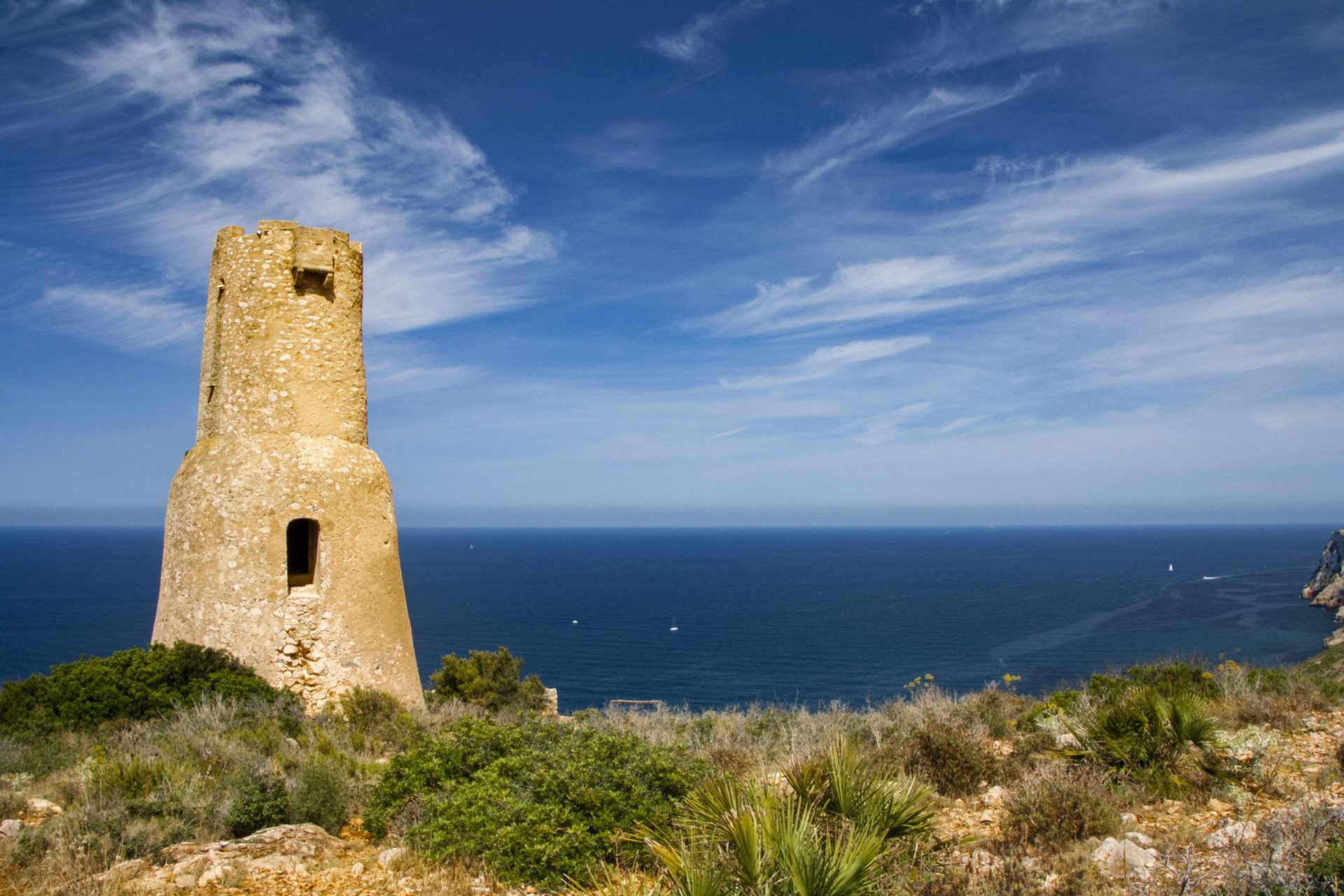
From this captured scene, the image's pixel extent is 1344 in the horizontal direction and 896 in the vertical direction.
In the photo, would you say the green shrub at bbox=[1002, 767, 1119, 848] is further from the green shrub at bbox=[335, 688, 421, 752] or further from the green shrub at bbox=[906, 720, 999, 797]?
the green shrub at bbox=[335, 688, 421, 752]

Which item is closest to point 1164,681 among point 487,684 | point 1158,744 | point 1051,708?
point 1051,708

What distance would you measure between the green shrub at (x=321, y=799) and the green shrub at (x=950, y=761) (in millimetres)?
4652

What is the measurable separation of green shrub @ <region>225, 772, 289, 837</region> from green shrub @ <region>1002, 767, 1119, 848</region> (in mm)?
5205

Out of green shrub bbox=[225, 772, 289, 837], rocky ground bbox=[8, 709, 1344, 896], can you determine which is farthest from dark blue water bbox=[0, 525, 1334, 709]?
green shrub bbox=[225, 772, 289, 837]

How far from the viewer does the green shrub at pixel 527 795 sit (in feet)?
16.3

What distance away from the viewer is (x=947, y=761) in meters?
7.01

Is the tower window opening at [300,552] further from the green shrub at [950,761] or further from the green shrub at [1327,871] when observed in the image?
the green shrub at [1327,871]

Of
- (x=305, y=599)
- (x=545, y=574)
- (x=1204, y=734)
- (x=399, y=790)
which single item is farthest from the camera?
(x=545, y=574)

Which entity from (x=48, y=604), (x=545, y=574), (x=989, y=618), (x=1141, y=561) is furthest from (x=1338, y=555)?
(x=48, y=604)

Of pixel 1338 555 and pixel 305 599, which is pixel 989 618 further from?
pixel 305 599

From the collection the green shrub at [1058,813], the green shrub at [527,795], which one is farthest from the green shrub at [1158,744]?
the green shrub at [527,795]

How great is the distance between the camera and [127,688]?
8.98 m

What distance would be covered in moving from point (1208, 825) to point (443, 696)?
1157 centimetres

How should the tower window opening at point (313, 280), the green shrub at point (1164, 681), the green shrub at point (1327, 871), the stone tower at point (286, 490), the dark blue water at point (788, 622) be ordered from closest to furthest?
the green shrub at point (1327, 871), the stone tower at point (286, 490), the green shrub at point (1164, 681), the tower window opening at point (313, 280), the dark blue water at point (788, 622)
